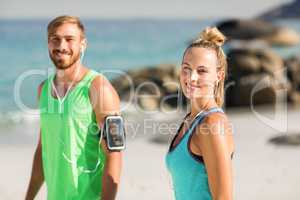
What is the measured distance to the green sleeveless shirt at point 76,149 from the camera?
2371 millimetres

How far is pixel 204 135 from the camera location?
6.28 feet

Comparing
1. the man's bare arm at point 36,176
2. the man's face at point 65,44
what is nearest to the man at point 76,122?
the man's face at point 65,44

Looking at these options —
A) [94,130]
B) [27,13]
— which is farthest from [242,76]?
[94,130]

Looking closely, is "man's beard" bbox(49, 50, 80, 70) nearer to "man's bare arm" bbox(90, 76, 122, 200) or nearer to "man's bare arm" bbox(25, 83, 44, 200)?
"man's bare arm" bbox(90, 76, 122, 200)

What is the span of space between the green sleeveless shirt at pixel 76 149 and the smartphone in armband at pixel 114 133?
74mm

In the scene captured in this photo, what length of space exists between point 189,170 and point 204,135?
6.1 inches

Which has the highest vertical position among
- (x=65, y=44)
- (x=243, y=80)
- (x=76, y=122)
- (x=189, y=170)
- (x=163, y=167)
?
(x=65, y=44)

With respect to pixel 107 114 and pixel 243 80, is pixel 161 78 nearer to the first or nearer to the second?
pixel 243 80

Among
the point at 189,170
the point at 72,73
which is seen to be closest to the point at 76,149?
the point at 72,73

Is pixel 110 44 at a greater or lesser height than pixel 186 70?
greater

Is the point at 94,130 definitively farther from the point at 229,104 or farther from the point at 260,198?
the point at 229,104

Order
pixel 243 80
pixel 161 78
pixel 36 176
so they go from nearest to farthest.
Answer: pixel 36 176, pixel 243 80, pixel 161 78

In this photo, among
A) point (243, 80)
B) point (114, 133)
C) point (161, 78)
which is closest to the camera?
point (114, 133)

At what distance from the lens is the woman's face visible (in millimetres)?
2068
